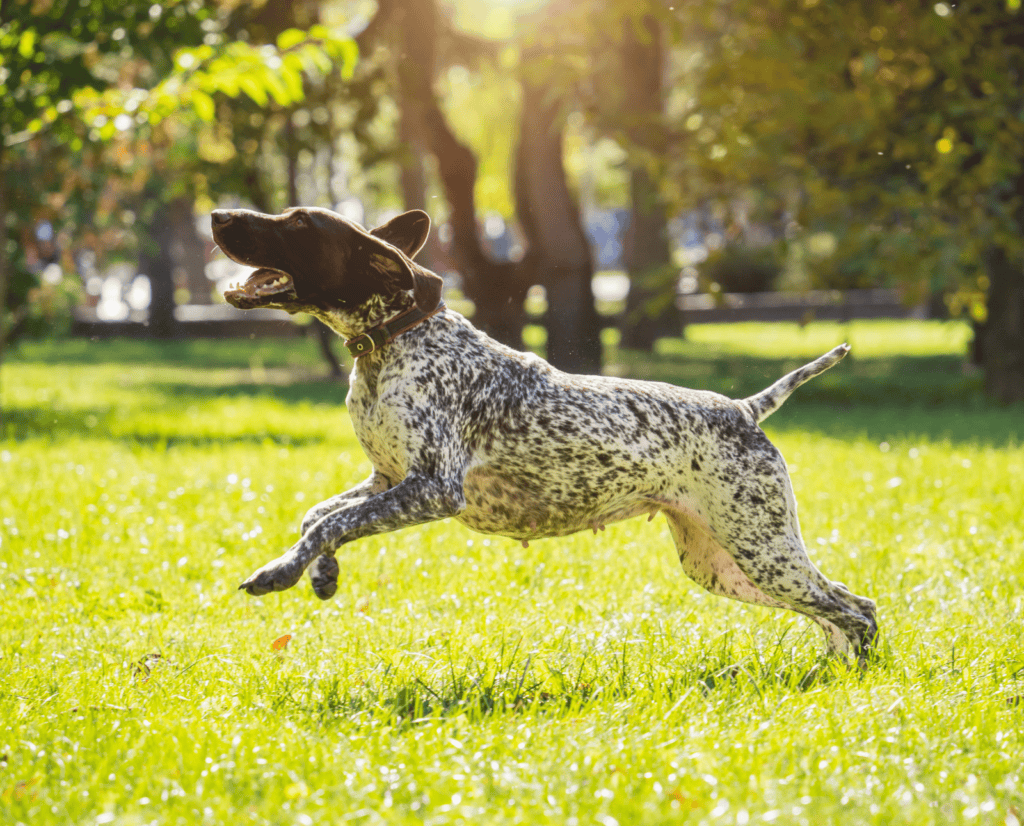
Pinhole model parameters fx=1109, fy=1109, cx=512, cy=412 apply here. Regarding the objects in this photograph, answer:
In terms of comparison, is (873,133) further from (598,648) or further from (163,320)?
(163,320)

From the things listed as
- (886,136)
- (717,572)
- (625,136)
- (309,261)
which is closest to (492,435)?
(309,261)

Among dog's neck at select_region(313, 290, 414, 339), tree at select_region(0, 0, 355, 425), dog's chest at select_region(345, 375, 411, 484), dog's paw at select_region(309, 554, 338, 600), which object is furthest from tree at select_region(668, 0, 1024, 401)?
dog's paw at select_region(309, 554, 338, 600)

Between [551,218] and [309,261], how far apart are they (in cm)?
1153

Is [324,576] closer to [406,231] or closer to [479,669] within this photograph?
[479,669]

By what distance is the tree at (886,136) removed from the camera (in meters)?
11.8

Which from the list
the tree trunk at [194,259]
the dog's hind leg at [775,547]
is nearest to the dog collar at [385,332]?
the dog's hind leg at [775,547]

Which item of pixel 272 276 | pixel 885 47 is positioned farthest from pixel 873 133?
pixel 272 276

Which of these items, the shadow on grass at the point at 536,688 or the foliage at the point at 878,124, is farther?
the foliage at the point at 878,124

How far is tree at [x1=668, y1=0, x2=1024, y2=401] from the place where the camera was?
1180 cm

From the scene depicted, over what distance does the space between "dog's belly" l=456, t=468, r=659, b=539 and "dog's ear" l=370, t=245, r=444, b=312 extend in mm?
640

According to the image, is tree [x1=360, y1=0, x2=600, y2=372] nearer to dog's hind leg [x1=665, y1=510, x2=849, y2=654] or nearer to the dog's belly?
dog's hind leg [x1=665, y1=510, x2=849, y2=654]

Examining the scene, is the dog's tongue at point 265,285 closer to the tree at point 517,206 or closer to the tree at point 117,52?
the tree at point 117,52

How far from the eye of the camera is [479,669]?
4016 mm

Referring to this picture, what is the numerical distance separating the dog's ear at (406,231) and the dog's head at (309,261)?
429 millimetres
